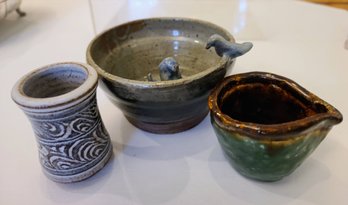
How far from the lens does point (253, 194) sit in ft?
1.34

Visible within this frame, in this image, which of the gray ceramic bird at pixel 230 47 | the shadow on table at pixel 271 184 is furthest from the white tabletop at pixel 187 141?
the gray ceramic bird at pixel 230 47

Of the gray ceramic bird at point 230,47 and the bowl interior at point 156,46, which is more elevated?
the gray ceramic bird at point 230,47

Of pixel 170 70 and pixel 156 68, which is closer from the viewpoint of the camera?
pixel 170 70

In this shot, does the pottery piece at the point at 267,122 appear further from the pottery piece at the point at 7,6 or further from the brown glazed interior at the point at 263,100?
the pottery piece at the point at 7,6

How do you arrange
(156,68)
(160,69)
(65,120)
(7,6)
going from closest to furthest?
(65,120) < (160,69) < (156,68) < (7,6)

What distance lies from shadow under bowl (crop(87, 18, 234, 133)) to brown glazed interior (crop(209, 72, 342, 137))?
3 cm

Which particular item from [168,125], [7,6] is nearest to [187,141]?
[168,125]

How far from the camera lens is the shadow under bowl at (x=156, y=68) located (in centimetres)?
42

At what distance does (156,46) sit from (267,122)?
26 cm

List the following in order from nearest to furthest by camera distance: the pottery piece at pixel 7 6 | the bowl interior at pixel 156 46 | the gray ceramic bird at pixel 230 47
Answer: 1. the gray ceramic bird at pixel 230 47
2. the bowl interior at pixel 156 46
3. the pottery piece at pixel 7 6

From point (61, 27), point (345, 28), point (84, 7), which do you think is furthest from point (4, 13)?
point (345, 28)

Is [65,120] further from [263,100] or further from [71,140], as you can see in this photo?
[263,100]

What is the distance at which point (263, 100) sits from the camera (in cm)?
46

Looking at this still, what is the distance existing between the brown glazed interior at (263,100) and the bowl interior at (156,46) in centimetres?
12
